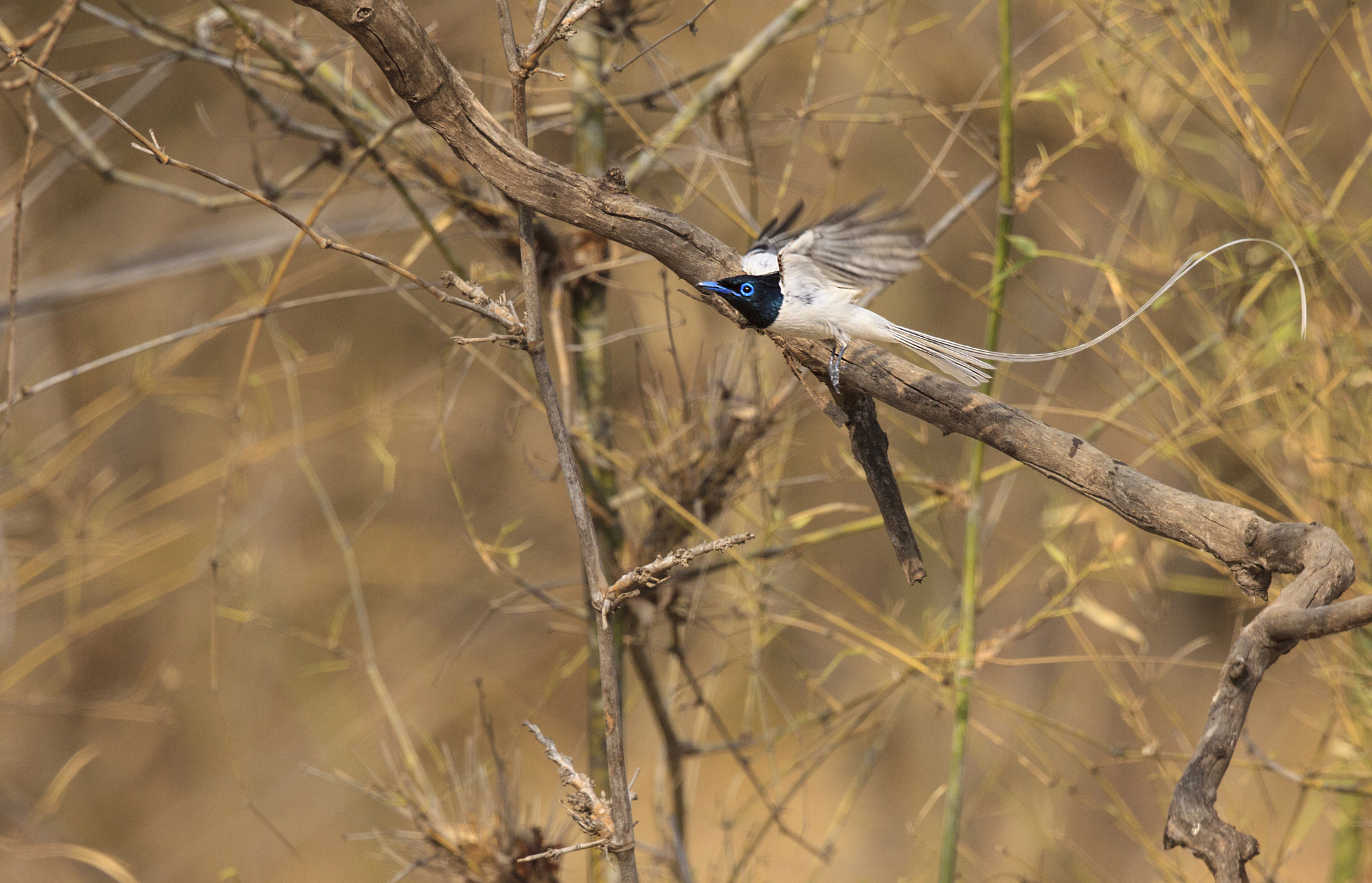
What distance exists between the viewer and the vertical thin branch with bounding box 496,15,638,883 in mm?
808

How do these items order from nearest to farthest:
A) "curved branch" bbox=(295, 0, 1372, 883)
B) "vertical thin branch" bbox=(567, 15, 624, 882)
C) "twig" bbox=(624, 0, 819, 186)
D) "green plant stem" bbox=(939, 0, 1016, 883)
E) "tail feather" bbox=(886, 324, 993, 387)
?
"curved branch" bbox=(295, 0, 1372, 883) < "tail feather" bbox=(886, 324, 993, 387) < "green plant stem" bbox=(939, 0, 1016, 883) < "twig" bbox=(624, 0, 819, 186) < "vertical thin branch" bbox=(567, 15, 624, 882)

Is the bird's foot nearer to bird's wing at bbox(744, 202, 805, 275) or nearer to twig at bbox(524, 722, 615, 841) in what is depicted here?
bird's wing at bbox(744, 202, 805, 275)

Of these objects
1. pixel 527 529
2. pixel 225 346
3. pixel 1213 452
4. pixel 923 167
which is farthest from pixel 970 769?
pixel 225 346

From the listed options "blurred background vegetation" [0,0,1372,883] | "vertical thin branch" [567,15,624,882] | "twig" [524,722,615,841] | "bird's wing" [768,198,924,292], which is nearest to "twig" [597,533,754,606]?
"twig" [524,722,615,841]

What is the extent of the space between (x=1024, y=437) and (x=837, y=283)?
0.92ft

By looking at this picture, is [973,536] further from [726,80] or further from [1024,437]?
[726,80]

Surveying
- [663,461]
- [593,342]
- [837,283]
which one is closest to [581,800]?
[837,283]

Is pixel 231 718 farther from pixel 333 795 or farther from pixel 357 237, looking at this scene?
pixel 357 237

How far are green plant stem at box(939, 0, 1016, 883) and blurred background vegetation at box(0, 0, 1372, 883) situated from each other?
0.12 ft

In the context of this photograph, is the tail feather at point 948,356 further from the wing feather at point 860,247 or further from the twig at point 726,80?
the twig at point 726,80

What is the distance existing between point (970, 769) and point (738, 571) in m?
2.27

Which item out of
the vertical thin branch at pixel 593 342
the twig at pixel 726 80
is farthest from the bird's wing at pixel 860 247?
the vertical thin branch at pixel 593 342

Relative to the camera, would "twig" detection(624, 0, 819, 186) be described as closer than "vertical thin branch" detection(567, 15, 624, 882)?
Yes

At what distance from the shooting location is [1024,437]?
0.87m
